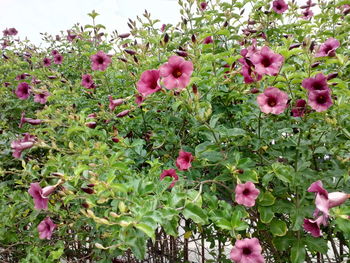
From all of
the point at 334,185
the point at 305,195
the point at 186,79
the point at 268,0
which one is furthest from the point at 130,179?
the point at 268,0

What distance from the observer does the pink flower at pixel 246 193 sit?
1465 millimetres

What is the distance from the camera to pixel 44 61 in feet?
12.3

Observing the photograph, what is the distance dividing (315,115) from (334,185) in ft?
1.14

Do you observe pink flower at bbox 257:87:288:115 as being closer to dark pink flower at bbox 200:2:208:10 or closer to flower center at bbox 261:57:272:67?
flower center at bbox 261:57:272:67

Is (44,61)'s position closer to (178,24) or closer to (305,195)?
(178,24)

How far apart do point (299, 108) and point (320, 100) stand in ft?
0.50

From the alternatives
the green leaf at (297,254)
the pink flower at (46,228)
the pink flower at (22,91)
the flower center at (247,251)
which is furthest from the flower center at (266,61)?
the pink flower at (22,91)

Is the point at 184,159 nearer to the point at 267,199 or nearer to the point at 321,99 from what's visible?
the point at 267,199

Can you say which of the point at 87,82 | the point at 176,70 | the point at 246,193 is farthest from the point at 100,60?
the point at 246,193

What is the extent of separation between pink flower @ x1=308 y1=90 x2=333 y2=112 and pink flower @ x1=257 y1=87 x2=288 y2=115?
0.34ft

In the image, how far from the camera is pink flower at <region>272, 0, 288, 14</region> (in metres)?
2.53

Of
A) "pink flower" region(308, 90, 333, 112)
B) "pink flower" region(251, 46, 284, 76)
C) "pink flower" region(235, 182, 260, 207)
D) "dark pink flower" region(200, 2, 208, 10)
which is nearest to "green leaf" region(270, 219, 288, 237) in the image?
"pink flower" region(235, 182, 260, 207)

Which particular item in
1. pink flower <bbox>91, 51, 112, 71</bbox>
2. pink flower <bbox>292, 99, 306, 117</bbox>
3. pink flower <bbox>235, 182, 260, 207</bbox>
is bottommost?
pink flower <bbox>235, 182, 260, 207</bbox>

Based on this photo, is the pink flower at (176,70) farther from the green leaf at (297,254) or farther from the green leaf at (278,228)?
the green leaf at (297,254)
